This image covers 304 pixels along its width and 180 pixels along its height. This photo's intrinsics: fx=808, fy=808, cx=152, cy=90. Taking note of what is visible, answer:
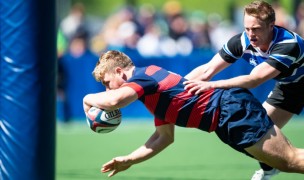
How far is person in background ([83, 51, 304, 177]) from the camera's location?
6.14m

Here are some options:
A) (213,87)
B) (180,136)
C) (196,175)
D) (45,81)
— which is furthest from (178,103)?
(180,136)

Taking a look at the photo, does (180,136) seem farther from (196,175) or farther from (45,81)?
(45,81)

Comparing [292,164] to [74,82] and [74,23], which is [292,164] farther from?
[74,23]

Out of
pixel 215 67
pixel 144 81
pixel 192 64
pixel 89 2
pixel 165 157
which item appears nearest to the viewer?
pixel 144 81

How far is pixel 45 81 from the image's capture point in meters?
5.41

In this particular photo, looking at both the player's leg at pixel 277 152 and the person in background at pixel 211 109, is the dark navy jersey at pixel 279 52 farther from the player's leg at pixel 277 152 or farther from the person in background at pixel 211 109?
the player's leg at pixel 277 152

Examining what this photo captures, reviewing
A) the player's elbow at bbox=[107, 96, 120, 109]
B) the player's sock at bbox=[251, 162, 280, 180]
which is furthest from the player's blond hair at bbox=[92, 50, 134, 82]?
the player's sock at bbox=[251, 162, 280, 180]

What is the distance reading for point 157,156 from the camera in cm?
1127

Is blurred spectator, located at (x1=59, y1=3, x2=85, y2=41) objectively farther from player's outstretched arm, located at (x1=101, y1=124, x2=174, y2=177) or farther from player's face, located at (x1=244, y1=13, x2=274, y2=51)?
player's outstretched arm, located at (x1=101, y1=124, x2=174, y2=177)

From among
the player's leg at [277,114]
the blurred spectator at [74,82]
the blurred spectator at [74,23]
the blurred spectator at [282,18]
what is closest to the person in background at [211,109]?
the player's leg at [277,114]

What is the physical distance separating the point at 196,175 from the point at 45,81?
4015 mm

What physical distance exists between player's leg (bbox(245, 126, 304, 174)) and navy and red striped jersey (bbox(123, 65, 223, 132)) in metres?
0.39

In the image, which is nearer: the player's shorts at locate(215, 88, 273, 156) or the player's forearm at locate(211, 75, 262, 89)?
the player's shorts at locate(215, 88, 273, 156)

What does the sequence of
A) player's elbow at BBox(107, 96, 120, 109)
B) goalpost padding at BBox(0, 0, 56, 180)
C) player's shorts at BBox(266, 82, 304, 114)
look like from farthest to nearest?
player's shorts at BBox(266, 82, 304, 114) → player's elbow at BBox(107, 96, 120, 109) → goalpost padding at BBox(0, 0, 56, 180)
